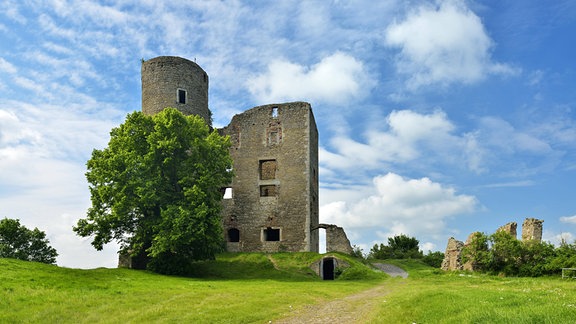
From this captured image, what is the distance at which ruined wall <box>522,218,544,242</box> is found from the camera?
96.3ft

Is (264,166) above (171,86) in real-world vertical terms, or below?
below

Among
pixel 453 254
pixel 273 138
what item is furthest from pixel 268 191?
pixel 453 254

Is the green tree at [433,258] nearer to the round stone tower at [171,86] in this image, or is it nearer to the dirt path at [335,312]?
the round stone tower at [171,86]

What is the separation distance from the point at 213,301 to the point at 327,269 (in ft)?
65.4

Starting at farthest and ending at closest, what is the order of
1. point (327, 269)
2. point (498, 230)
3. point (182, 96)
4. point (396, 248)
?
1. point (396, 248)
2. point (182, 96)
3. point (327, 269)
4. point (498, 230)

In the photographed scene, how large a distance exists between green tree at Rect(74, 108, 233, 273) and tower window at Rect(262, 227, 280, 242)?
10.7 meters

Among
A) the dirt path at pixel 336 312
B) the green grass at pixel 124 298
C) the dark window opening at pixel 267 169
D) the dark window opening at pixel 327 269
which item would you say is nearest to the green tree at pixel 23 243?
the green grass at pixel 124 298

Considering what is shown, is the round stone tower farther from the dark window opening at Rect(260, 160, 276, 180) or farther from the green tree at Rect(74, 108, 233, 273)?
the green tree at Rect(74, 108, 233, 273)

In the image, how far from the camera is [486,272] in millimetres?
28359

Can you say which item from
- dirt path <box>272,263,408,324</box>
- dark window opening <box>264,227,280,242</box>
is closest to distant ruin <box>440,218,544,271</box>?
dark window opening <box>264,227,280,242</box>

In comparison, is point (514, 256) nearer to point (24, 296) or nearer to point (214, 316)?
point (214, 316)

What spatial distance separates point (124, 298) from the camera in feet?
55.5

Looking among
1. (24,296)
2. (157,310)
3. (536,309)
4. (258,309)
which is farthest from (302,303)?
(24,296)

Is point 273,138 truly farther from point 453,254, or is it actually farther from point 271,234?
point 453,254
